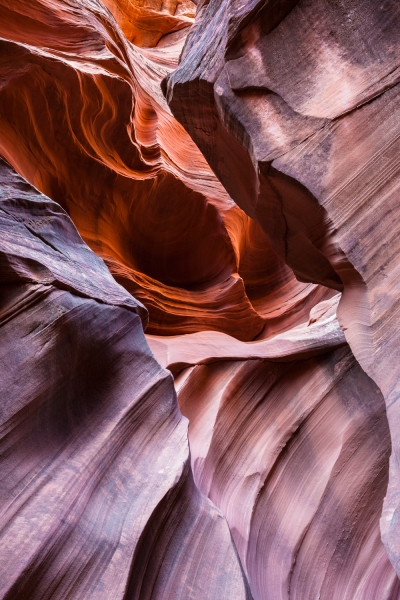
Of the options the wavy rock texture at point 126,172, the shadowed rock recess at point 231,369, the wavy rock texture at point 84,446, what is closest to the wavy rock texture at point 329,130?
the shadowed rock recess at point 231,369

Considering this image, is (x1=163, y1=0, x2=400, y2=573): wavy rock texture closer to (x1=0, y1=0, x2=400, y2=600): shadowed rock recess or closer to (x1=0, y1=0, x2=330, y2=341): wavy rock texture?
(x1=0, y1=0, x2=400, y2=600): shadowed rock recess

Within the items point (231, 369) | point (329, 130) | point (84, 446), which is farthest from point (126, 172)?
point (84, 446)

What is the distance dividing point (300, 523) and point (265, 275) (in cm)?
486

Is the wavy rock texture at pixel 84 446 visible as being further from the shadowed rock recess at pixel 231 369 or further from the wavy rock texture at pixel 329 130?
the wavy rock texture at pixel 329 130

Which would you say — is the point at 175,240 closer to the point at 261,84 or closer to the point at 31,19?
the point at 31,19

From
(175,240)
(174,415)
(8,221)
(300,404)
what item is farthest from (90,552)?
(175,240)

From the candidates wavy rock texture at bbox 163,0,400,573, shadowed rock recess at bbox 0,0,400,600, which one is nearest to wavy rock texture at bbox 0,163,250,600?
shadowed rock recess at bbox 0,0,400,600

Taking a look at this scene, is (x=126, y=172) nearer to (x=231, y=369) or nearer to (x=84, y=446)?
(x=231, y=369)

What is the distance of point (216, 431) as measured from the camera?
4.13 meters

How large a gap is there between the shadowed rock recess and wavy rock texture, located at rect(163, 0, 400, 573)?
0.01 metres

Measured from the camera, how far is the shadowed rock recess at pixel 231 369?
2.40 metres

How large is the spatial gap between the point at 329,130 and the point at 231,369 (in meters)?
2.48

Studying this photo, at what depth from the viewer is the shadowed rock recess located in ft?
7.87

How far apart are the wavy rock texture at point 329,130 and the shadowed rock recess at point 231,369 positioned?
0.04 feet
